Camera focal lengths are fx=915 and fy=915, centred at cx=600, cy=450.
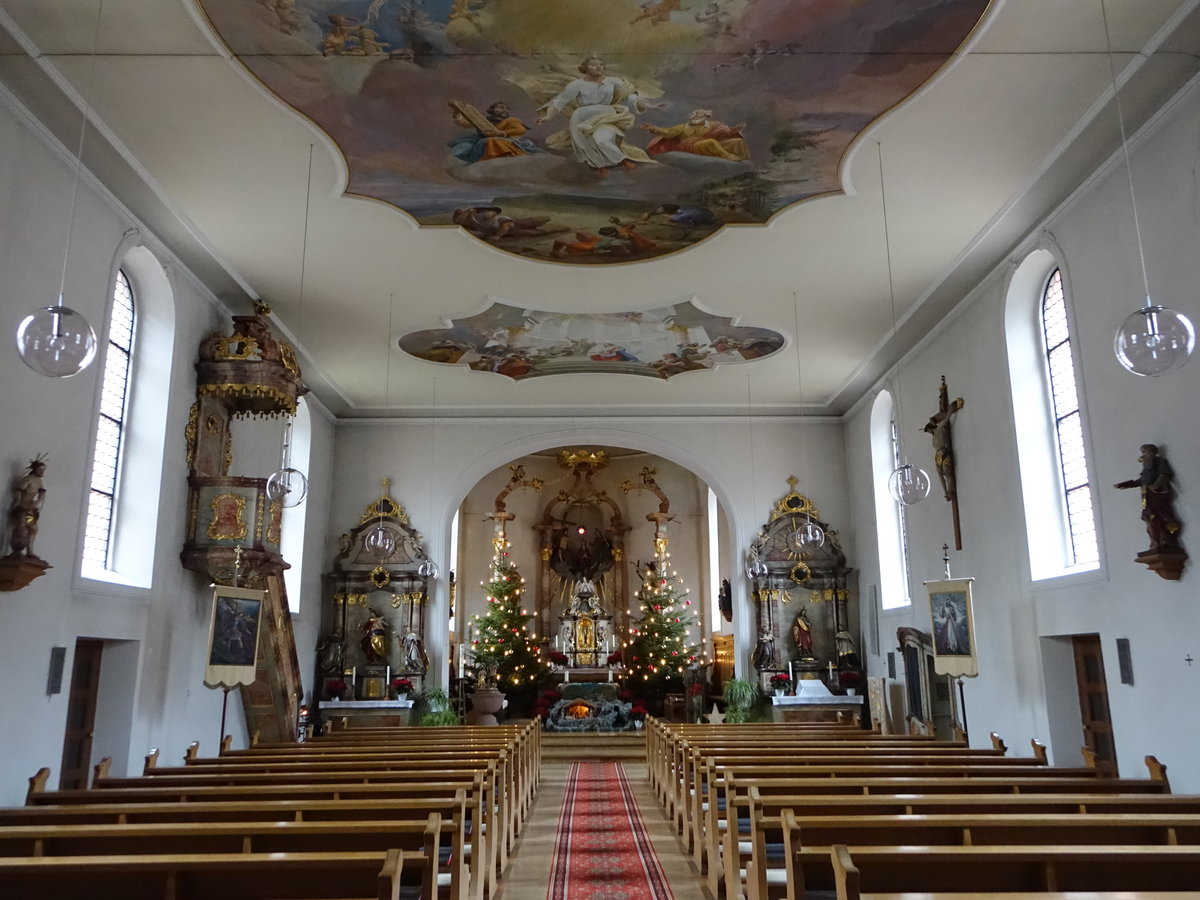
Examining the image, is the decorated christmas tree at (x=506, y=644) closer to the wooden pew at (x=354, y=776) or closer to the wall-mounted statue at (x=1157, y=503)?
the wooden pew at (x=354, y=776)

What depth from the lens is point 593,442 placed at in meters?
18.4

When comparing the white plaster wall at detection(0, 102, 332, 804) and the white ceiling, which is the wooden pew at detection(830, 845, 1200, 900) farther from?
the white plaster wall at detection(0, 102, 332, 804)

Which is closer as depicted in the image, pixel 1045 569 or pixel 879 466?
pixel 1045 569

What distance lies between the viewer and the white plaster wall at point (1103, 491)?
756 centimetres

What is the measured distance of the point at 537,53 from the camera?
7355 mm

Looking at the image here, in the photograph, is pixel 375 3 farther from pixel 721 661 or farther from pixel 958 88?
pixel 721 661

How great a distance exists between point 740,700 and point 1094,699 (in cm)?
753

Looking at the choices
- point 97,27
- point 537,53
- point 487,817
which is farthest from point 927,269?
point 97,27

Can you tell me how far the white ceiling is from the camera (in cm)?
709

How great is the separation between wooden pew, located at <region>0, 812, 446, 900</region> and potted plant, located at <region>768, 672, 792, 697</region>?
12560 mm

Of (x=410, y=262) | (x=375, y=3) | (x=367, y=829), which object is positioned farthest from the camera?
(x=410, y=262)

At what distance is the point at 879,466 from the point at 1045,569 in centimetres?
598

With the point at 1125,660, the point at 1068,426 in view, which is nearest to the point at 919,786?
the point at 1125,660

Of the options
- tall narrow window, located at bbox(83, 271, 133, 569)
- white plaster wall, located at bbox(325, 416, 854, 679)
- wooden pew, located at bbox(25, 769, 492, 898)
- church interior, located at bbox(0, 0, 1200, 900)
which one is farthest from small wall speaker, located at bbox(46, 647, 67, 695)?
white plaster wall, located at bbox(325, 416, 854, 679)
